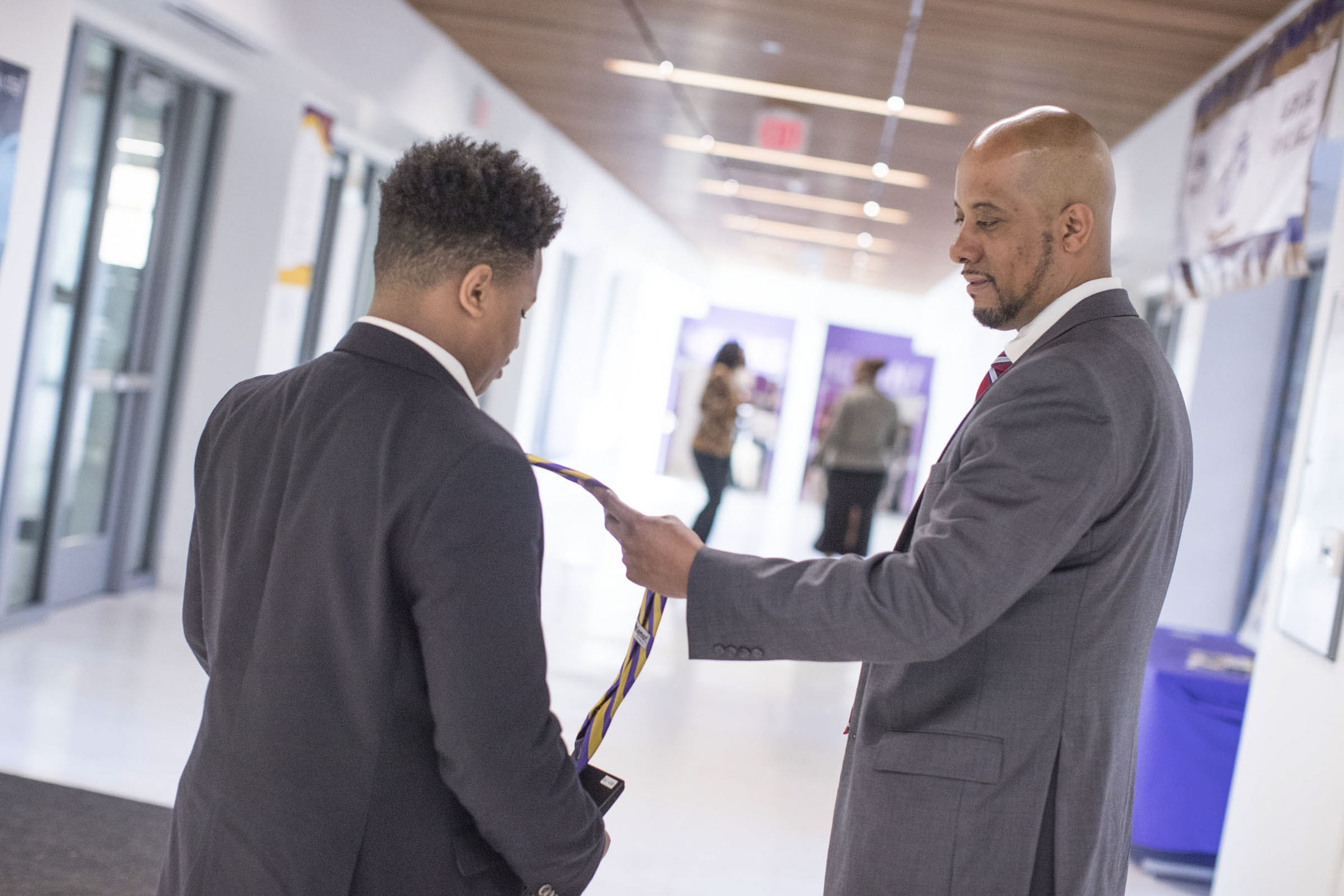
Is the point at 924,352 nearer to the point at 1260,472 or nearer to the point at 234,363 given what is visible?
the point at 1260,472

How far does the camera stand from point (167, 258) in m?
6.14

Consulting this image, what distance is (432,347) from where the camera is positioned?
1449mm

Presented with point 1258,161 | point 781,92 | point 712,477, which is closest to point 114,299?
point 781,92

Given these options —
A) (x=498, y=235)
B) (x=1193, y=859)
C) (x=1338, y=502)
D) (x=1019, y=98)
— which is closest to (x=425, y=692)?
(x=498, y=235)

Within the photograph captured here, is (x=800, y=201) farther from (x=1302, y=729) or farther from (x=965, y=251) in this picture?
(x=965, y=251)

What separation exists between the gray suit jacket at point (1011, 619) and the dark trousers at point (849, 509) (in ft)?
25.7

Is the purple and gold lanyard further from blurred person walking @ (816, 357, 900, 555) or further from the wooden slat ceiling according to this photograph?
blurred person walking @ (816, 357, 900, 555)

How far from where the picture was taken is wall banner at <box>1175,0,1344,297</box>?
3.96 meters

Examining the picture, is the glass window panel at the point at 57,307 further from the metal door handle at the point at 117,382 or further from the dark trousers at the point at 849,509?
the dark trousers at the point at 849,509

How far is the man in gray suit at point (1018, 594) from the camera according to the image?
155 centimetres

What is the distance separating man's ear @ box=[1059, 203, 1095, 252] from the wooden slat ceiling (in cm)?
340

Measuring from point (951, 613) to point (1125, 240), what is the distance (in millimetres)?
5946

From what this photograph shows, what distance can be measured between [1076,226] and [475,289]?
886 mm

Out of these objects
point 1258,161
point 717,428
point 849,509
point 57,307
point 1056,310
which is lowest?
point 849,509
